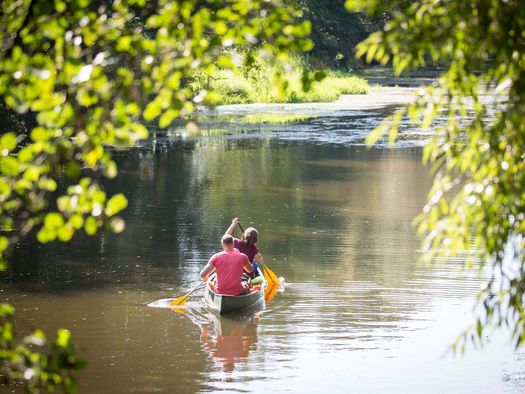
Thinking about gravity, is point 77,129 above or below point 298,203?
above

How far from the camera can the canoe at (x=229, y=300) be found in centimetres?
1473

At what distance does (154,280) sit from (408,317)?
12.8 feet

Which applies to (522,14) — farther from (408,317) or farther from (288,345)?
(408,317)

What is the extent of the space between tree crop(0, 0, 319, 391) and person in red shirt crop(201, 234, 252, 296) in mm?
9386

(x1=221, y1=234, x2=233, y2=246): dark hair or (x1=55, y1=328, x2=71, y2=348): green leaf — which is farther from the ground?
(x1=55, y1=328, x2=71, y2=348): green leaf

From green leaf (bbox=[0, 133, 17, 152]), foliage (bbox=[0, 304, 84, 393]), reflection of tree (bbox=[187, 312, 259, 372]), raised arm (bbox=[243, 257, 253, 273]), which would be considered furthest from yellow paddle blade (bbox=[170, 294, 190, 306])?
green leaf (bbox=[0, 133, 17, 152])

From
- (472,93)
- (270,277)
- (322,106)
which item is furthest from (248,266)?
(322,106)

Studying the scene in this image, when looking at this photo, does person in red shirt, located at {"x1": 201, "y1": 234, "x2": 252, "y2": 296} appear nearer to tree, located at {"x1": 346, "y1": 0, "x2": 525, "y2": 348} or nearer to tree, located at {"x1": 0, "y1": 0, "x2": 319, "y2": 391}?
tree, located at {"x1": 346, "y1": 0, "x2": 525, "y2": 348}

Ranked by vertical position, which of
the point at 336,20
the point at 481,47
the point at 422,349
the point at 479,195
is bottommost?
the point at 422,349

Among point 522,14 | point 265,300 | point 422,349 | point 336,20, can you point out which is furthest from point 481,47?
point 336,20

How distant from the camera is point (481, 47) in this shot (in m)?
5.66

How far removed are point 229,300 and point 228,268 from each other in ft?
1.44

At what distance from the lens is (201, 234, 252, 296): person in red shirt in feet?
47.8

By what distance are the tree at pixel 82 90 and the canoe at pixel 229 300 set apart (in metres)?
9.61
